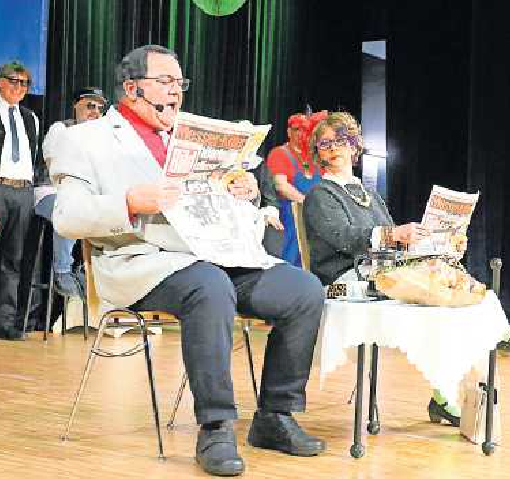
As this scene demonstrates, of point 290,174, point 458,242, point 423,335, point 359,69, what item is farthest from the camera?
point 359,69

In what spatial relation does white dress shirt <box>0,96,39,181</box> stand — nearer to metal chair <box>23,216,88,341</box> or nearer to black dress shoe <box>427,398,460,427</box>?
metal chair <box>23,216,88,341</box>

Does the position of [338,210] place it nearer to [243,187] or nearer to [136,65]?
[243,187]

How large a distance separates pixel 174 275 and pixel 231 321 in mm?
200

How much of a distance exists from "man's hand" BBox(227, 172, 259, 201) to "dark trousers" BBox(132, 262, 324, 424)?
21 centimetres

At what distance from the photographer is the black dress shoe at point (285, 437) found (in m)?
3.20

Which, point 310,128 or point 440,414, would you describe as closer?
point 440,414

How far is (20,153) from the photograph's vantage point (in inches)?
244

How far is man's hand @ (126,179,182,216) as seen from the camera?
9.80 feet

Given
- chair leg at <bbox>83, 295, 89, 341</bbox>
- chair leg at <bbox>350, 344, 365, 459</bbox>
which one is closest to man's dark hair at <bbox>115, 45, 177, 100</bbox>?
chair leg at <bbox>350, 344, 365, 459</bbox>

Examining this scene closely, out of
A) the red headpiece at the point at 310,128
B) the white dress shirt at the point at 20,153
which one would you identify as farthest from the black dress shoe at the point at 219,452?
the white dress shirt at the point at 20,153

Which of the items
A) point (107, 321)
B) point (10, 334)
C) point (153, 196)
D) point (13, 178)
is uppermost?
point (13, 178)

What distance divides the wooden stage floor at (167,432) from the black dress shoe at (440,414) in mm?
41

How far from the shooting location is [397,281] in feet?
10.3

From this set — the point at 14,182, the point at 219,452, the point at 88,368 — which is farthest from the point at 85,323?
the point at 219,452
